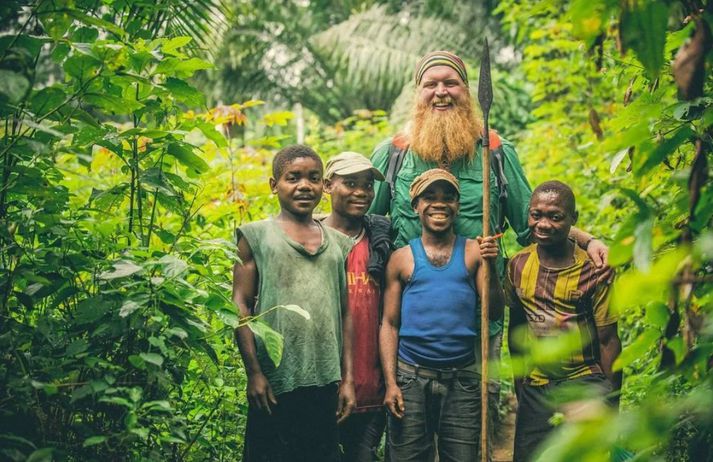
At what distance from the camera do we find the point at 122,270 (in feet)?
8.48

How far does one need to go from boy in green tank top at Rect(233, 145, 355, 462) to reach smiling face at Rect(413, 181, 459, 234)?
0.55 metres

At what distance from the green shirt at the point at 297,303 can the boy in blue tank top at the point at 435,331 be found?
14.7 inches

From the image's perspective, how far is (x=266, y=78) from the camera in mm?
18516

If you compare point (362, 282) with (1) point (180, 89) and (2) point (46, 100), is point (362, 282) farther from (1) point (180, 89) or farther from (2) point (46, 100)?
(2) point (46, 100)

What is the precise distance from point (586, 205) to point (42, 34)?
5503 millimetres

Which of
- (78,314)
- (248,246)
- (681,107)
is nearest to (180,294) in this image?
(78,314)

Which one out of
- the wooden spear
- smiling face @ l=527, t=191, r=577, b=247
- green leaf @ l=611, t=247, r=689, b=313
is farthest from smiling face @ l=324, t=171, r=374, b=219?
green leaf @ l=611, t=247, r=689, b=313

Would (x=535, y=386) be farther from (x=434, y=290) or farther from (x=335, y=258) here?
(x=335, y=258)

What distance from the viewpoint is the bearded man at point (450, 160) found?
4.25 m

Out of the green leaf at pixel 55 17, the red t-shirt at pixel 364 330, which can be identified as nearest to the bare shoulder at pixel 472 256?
the red t-shirt at pixel 364 330

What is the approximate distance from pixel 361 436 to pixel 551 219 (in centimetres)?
152

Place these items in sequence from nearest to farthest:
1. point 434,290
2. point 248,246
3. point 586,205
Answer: point 248,246, point 434,290, point 586,205

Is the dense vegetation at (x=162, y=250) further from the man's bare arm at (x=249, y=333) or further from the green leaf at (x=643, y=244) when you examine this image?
the man's bare arm at (x=249, y=333)

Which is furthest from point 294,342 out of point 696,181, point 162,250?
point 696,181
